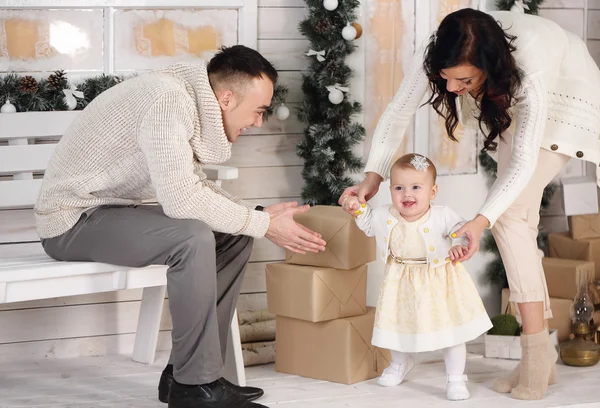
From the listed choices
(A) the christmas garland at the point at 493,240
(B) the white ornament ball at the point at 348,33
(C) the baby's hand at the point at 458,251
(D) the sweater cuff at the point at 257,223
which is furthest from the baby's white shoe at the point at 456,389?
(B) the white ornament ball at the point at 348,33

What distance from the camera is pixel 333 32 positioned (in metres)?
3.20

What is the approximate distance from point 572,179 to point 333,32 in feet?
3.88

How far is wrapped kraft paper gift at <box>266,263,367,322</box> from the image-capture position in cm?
281

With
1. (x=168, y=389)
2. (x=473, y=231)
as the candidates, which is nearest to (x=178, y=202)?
(x=168, y=389)

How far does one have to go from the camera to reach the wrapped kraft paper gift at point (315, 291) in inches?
111

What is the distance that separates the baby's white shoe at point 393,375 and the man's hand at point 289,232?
486mm

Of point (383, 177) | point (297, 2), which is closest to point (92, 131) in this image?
point (383, 177)

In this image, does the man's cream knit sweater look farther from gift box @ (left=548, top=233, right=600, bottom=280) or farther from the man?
gift box @ (left=548, top=233, right=600, bottom=280)

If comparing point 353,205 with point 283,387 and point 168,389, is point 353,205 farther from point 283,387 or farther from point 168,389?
point 168,389

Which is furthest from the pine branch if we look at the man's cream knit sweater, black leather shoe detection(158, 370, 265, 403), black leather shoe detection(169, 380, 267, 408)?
black leather shoe detection(169, 380, 267, 408)

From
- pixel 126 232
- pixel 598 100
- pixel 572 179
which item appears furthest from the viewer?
pixel 572 179

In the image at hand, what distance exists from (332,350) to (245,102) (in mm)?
851

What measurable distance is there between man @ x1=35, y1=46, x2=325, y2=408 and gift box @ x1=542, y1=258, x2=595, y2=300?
1.15 meters

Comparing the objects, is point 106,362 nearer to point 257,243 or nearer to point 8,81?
point 257,243
